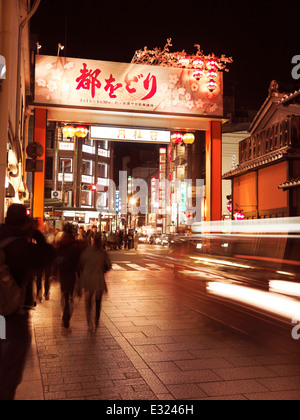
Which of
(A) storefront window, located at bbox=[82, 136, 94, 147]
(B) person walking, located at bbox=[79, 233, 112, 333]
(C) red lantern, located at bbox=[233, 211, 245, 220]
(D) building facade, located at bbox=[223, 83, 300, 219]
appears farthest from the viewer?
(A) storefront window, located at bbox=[82, 136, 94, 147]

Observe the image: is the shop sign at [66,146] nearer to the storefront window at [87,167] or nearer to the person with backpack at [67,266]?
the storefront window at [87,167]

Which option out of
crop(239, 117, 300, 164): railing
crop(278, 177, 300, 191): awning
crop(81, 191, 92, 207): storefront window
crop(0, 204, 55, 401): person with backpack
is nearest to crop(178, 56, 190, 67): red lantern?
crop(239, 117, 300, 164): railing

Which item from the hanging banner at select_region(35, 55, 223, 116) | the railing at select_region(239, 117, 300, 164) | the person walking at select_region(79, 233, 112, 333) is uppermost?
the hanging banner at select_region(35, 55, 223, 116)

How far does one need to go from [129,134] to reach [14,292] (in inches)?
640

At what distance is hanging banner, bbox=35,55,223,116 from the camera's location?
1867cm

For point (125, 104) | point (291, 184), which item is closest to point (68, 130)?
point (125, 104)

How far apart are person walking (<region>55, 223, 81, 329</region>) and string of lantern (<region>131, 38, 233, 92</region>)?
1359 centimetres

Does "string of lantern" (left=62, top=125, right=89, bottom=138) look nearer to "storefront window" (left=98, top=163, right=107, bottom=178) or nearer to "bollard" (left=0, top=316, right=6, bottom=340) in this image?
"bollard" (left=0, top=316, right=6, bottom=340)

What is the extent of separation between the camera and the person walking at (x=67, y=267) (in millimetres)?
7711

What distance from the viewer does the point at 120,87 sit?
1916 cm

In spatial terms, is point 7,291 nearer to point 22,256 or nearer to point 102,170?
point 22,256

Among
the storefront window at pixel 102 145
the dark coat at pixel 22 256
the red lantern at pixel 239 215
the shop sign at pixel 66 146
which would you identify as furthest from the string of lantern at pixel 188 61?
the storefront window at pixel 102 145

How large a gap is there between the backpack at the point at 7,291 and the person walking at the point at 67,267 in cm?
418
